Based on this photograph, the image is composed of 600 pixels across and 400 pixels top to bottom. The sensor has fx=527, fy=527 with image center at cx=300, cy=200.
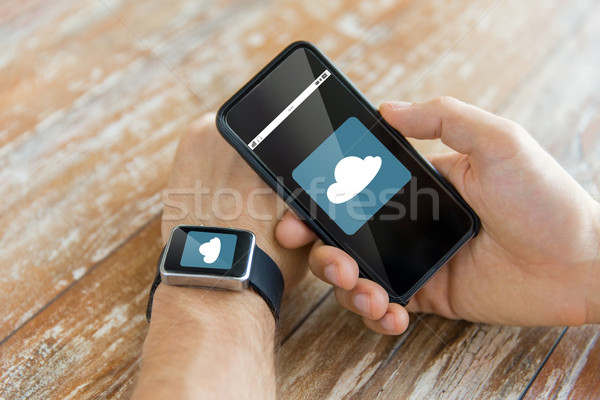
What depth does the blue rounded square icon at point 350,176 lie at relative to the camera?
2.43ft

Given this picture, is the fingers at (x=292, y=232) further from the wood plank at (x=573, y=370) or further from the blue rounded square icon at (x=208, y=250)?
the wood plank at (x=573, y=370)

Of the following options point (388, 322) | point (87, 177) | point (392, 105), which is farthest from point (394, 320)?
point (87, 177)

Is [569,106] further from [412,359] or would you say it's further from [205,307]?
[205,307]

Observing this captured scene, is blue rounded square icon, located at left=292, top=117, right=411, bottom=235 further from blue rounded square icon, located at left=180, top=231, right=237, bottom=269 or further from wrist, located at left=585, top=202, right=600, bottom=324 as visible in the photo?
wrist, located at left=585, top=202, right=600, bottom=324

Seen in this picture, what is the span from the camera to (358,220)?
2.43 ft

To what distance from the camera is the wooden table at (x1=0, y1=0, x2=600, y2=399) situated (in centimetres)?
72

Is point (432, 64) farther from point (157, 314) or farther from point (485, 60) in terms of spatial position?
point (157, 314)

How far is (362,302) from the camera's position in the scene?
0.71 m

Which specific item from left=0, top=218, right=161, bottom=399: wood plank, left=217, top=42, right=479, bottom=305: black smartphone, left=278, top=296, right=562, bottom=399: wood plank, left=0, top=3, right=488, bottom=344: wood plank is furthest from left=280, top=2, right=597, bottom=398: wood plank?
left=0, top=3, right=488, bottom=344: wood plank

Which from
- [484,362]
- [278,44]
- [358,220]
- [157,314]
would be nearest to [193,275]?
[157,314]

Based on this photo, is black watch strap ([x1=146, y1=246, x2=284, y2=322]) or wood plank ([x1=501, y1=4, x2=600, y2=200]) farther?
wood plank ([x1=501, y1=4, x2=600, y2=200])

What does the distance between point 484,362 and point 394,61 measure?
0.57 m

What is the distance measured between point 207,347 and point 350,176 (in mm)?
299

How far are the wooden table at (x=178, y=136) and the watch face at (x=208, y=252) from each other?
0.47 feet
